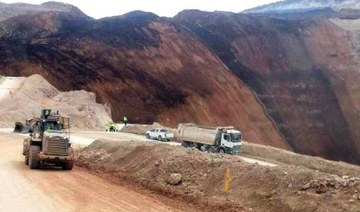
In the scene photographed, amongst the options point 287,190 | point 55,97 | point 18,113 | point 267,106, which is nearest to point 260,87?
point 267,106

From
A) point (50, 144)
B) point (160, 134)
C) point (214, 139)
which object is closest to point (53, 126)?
point (50, 144)

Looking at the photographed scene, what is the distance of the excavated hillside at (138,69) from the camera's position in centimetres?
7569

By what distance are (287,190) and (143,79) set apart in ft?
208

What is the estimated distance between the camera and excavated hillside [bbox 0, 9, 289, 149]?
248 ft

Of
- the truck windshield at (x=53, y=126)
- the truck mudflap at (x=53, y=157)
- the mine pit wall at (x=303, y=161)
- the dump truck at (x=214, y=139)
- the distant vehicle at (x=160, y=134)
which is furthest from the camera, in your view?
the distant vehicle at (x=160, y=134)

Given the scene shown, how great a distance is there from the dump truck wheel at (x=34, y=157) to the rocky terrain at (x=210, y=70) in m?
48.9

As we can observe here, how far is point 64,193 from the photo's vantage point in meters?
19.0

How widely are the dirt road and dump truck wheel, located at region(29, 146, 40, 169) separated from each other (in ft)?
1.26

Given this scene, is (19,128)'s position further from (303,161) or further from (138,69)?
(138,69)

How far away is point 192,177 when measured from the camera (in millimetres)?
20531

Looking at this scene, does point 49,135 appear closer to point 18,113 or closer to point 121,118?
point 18,113

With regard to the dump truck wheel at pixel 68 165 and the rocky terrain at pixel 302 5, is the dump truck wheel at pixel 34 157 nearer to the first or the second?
the dump truck wheel at pixel 68 165

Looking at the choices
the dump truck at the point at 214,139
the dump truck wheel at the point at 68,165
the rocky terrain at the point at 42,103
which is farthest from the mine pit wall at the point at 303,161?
the rocky terrain at the point at 42,103

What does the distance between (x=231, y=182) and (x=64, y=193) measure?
6.11 m
